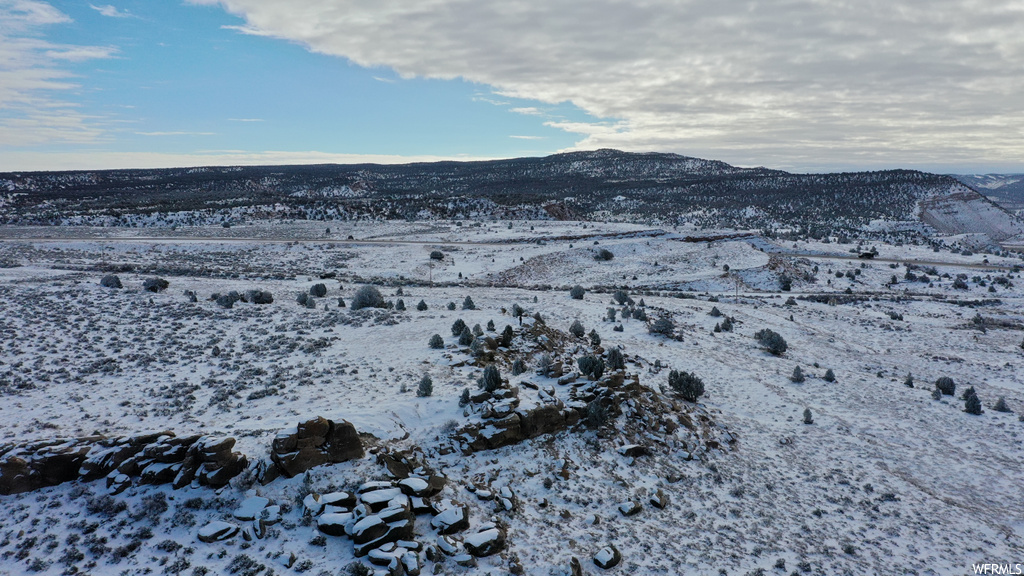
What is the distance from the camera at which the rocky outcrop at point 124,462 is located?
339 inches

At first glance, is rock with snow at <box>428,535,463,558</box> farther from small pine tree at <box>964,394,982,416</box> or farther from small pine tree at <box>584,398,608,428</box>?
small pine tree at <box>964,394,982,416</box>

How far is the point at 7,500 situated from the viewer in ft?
27.2

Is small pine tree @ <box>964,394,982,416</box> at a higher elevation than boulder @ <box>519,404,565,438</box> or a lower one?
lower

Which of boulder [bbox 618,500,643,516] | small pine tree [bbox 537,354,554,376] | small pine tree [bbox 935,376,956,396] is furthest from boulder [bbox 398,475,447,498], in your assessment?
small pine tree [bbox 935,376,956,396]

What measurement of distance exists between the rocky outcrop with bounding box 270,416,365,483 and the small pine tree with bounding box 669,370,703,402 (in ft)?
33.0

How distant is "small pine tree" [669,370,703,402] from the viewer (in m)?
15.3

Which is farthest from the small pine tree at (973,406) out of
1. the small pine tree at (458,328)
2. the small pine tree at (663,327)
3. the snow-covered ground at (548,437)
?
the small pine tree at (458,328)

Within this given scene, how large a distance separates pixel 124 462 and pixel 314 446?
3242mm

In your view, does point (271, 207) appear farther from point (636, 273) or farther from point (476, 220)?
point (636, 273)

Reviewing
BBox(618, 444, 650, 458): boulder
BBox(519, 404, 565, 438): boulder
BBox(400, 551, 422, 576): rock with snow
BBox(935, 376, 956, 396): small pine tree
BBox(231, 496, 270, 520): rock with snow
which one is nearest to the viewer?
BBox(400, 551, 422, 576): rock with snow

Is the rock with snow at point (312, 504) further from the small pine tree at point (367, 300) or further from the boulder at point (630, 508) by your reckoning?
the small pine tree at point (367, 300)

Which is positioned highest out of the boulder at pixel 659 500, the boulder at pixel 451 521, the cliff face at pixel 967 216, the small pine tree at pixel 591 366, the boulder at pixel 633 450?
the cliff face at pixel 967 216

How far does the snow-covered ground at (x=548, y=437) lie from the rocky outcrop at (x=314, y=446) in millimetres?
234

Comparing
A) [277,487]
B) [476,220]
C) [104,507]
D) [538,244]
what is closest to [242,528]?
[277,487]
